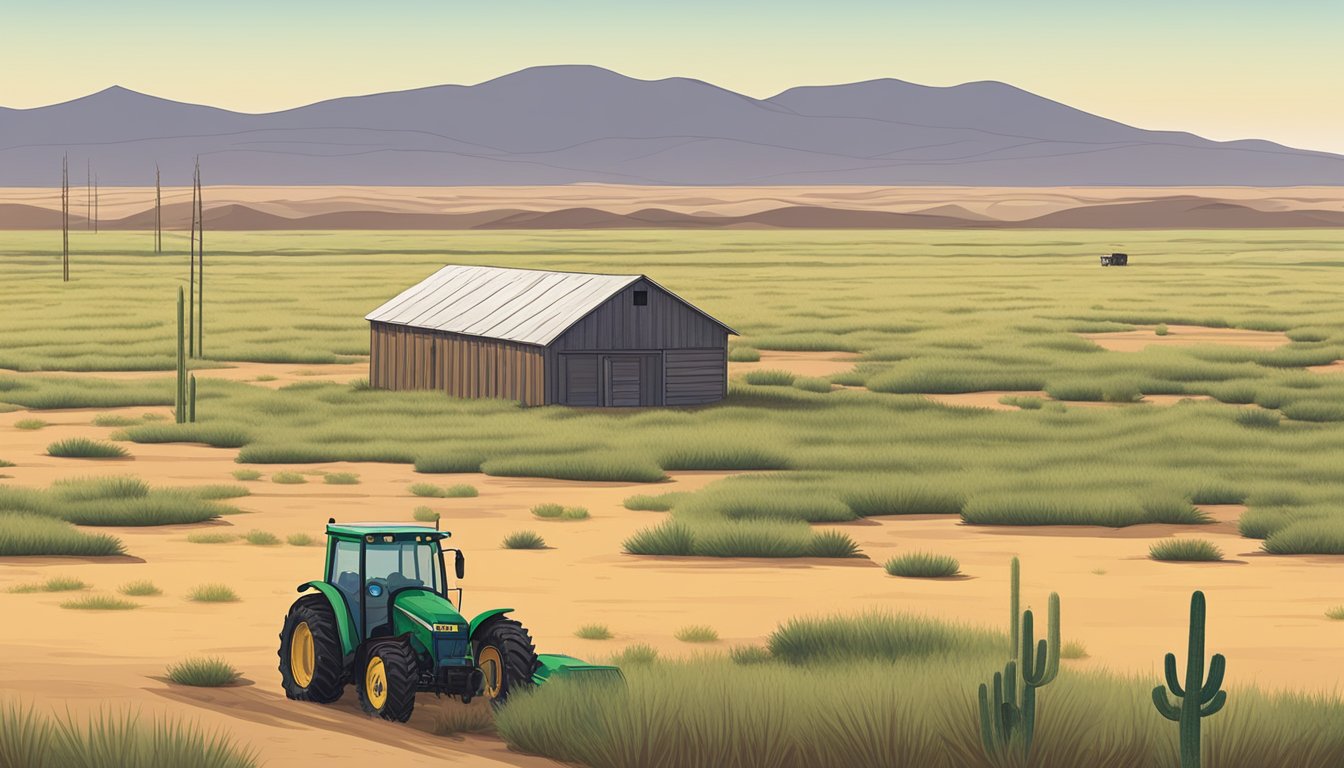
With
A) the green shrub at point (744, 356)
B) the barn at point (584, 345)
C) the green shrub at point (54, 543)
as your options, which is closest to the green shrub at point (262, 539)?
the green shrub at point (54, 543)

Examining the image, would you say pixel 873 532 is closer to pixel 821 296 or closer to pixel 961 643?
pixel 961 643

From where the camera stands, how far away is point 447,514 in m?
30.8

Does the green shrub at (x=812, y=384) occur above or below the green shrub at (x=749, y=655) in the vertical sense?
above

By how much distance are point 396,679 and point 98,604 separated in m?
7.70

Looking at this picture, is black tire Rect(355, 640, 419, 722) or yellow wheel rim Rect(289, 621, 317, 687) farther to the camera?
yellow wheel rim Rect(289, 621, 317, 687)

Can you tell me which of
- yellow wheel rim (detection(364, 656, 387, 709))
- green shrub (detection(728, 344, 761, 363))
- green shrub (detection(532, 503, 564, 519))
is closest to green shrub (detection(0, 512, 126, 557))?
green shrub (detection(532, 503, 564, 519))

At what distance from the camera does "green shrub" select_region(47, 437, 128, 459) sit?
127 ft

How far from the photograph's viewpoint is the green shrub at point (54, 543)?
26.2 m

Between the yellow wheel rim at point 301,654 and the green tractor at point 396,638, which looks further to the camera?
the yellow wheel rim at point 301,654

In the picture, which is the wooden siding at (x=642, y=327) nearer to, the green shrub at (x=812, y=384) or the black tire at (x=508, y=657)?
the green shrub at (x=812, y=384)

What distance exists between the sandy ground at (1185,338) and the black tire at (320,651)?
181ft

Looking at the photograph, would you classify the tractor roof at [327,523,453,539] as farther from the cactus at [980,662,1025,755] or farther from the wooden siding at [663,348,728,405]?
the wooden siding at [663,348,728,405]

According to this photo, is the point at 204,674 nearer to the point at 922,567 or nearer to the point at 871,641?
the point at 871,641

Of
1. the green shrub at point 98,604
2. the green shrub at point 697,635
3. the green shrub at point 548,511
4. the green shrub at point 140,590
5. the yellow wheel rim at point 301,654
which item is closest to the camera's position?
the yellow wheel rim at point 301,654
